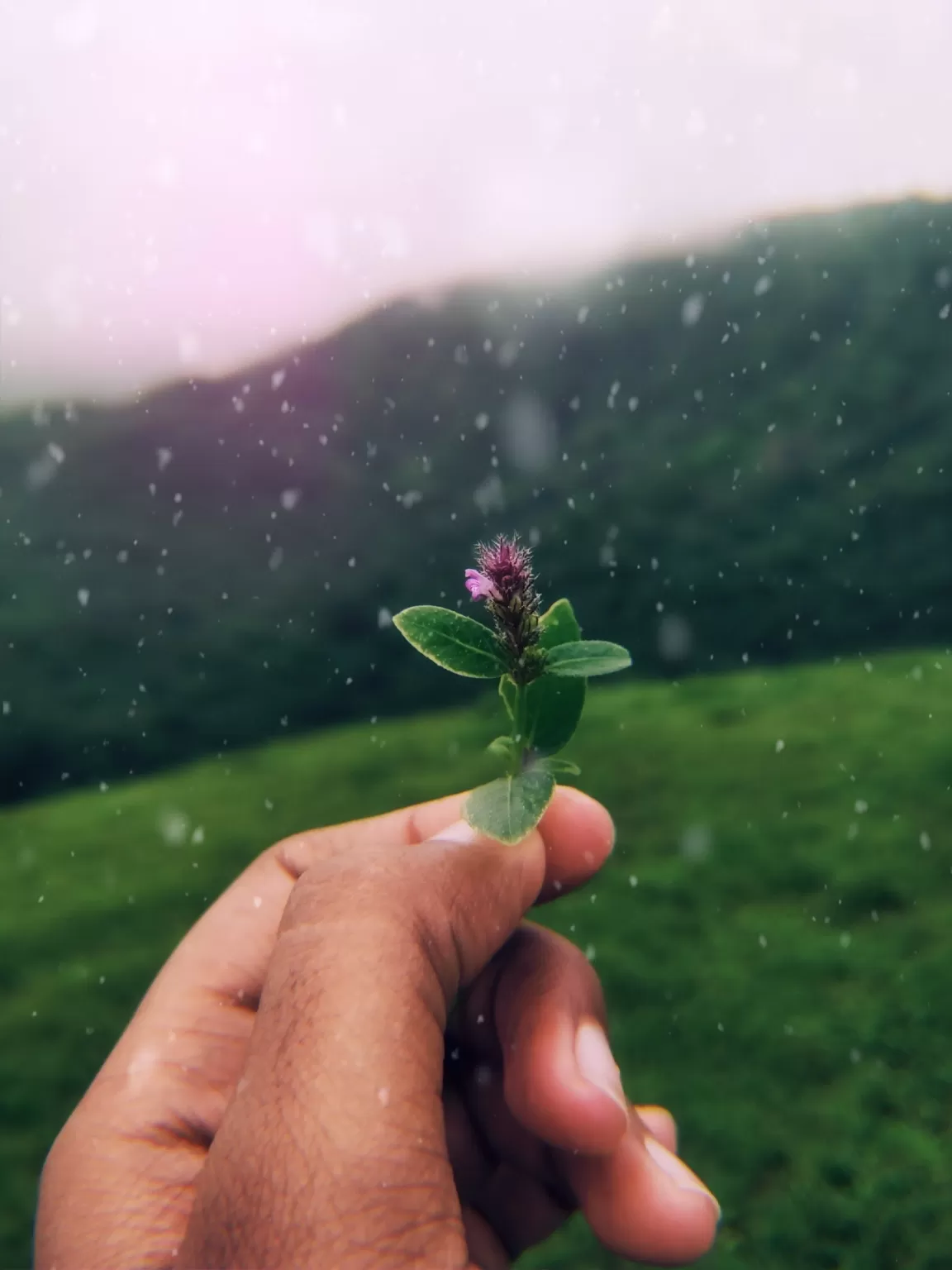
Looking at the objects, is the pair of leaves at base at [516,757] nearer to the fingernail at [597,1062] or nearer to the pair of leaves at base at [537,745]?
the pair of leaves at base at [537,745]

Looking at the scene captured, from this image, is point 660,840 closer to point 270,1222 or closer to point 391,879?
point 391,879

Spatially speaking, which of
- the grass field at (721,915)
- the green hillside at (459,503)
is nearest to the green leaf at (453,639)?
the grass field at (721,915)

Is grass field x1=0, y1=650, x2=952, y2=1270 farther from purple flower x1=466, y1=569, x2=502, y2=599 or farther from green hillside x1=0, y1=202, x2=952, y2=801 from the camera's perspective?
purple flower x1=466, y1=569, x2=502, y2=599

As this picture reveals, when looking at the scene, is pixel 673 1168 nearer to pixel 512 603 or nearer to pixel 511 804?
pixel 511 804

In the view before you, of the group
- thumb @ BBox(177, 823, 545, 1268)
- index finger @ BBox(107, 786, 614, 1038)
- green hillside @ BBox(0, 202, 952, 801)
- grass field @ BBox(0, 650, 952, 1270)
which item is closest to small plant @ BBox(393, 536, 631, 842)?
thumb @ BBox(177, 823, 545, 1268)

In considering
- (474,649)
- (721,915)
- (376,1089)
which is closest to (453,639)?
(474,649)

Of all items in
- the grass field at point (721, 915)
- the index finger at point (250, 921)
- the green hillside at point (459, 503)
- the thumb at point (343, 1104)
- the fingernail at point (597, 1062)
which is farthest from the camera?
the green hillside at point (459, 503)
